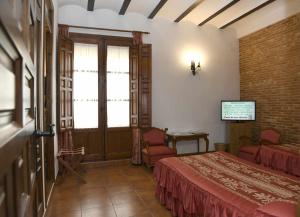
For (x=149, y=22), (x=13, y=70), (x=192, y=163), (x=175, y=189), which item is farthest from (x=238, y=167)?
(x=149, y=22)

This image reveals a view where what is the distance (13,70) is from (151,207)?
285 cm

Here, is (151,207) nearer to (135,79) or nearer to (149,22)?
(135,79)

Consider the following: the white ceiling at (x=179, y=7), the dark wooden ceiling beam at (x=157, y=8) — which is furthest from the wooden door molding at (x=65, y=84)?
the dark wooden ceiling beam at (x=157, y=8)

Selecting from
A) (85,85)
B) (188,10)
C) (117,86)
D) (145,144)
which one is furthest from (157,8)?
(145,144)

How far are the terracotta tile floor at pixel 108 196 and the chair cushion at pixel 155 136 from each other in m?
0.66

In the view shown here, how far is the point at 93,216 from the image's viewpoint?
114 inches

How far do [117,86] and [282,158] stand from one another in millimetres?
3534

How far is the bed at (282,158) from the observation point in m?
3.72

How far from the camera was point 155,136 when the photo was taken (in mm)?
5133

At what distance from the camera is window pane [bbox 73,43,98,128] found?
5.04 metres

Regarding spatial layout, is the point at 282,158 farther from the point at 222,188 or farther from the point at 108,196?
the point at 108,196

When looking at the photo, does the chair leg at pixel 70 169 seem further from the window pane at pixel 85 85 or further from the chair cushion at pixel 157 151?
the chair cushion at pixel 157 151

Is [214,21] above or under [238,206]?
above

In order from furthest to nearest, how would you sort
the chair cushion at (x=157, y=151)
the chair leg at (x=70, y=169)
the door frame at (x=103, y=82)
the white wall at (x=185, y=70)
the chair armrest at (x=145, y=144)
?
the white wall at (x=185, y=70) < the door frame at (x=103, y=82) < the chair armrest at (x=145, y=144) < the chair cushion at (x=157, y=151) < the chair leg at (x=70, y=169)
